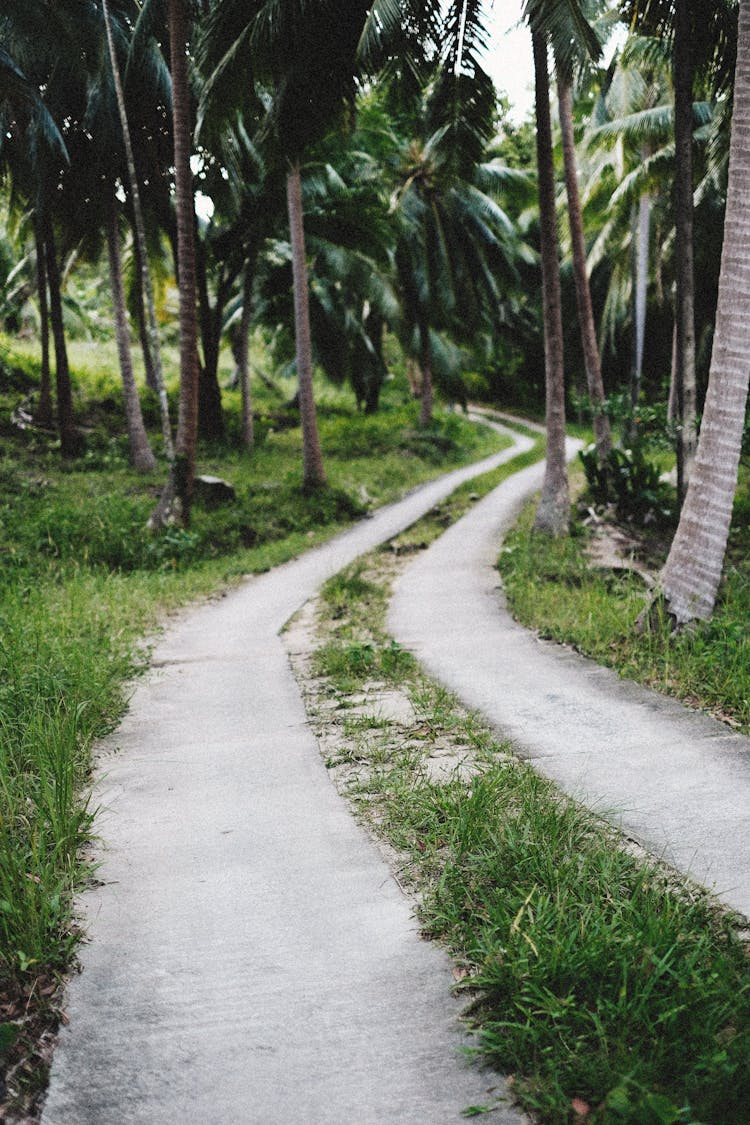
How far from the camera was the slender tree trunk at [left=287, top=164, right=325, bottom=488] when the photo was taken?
16.0m

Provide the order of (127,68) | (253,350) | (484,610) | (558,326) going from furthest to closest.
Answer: (253,350) → (127,68) → (558,326) → (484,610)

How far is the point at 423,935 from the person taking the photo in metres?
2.97

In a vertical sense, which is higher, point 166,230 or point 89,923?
point 166,230

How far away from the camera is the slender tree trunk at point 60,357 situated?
54.9 ft

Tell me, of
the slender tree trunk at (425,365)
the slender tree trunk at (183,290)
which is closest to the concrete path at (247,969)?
the slender tree trunk at (183,290)

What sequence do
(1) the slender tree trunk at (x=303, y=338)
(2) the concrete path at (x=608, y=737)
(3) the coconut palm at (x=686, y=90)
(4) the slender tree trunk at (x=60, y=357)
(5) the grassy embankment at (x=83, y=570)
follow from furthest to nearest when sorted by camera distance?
(4) the slender tree trunk at (x=60, y=357), (1) the slender tree trunk at (x=303, y=338), (3) the coconut palm at (x=686, y=90), (2) the concrete path at (x=608, y=737), (5) the grassy embankment at (x=83, y=570)

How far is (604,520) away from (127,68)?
410 inches

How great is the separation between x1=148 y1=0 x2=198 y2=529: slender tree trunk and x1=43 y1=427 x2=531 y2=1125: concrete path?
8515 millimetres

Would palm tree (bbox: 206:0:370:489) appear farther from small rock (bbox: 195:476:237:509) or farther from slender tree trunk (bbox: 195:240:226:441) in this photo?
slender tree trunk (bbox: 195:240:226:441)

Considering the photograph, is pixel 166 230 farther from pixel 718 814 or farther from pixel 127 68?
pixel 718 814

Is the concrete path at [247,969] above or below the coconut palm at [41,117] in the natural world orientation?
below

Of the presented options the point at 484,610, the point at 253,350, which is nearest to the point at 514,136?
the point at 253,350

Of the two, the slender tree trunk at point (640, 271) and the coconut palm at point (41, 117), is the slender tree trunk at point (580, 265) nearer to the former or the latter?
the slender tree trunk at point (640, 271)

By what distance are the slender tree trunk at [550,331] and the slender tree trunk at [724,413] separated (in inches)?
200
